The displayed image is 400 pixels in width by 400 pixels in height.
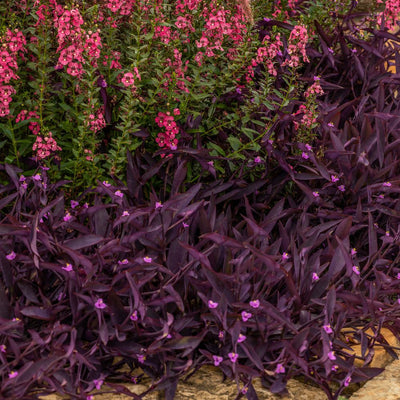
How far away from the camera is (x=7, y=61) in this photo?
2480 mm

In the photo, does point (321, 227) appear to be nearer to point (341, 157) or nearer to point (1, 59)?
point (341, 157)

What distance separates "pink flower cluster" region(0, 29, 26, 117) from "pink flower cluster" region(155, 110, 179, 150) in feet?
2.35

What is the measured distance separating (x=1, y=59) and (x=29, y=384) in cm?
141

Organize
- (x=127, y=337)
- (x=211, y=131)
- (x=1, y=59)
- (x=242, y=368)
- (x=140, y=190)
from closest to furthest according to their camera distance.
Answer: (x=242, y=368) → (x=127, y=337) → (x=1, y=59) → (x=140, y=190) → (x=211, y=131)

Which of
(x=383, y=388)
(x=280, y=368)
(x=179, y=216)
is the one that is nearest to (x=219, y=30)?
(x=179, y=216)

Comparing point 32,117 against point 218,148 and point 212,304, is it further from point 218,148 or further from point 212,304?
point 212,304

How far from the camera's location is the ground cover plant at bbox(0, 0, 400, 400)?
2.20m

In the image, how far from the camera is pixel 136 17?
2.75 metres

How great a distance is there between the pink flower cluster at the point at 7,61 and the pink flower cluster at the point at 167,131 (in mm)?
715

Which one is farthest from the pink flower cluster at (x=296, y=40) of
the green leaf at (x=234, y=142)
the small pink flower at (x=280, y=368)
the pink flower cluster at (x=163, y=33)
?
the small pink flower at (x=280, y=368)

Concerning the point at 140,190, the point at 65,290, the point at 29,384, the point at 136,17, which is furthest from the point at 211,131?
the point at 29,384

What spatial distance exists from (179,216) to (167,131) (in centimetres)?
49

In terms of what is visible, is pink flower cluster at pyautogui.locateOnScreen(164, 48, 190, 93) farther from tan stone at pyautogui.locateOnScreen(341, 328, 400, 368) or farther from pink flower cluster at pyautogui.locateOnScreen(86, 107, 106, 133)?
tan stone at pyautogui.locateOnScreen(341, 328, 400, 368)

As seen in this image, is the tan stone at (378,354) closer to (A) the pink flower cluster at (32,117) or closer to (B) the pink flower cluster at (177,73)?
(B) the pink flower cluster at (177,73)
